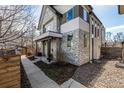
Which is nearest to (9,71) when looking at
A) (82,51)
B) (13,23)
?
(13,23)

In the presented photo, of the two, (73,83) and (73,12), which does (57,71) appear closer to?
(73,83)

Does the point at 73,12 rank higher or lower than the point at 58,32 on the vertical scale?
higher

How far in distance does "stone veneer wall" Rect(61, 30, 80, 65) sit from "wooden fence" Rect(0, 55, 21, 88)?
9.15 ft

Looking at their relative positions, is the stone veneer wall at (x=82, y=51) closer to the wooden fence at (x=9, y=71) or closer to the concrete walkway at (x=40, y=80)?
the concrete walkway at (x=40, y=80)

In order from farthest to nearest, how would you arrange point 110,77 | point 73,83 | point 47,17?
1. point 47,17
2. point 110,77
3. point 73,83

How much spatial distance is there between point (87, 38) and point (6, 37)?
3853mm

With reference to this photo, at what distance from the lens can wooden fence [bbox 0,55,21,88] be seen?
6.97ft

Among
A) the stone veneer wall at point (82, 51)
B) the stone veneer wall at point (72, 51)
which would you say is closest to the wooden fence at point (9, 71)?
the stone veneer wall at point (72, 51)

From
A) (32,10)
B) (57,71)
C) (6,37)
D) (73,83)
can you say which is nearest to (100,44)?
(57,71)

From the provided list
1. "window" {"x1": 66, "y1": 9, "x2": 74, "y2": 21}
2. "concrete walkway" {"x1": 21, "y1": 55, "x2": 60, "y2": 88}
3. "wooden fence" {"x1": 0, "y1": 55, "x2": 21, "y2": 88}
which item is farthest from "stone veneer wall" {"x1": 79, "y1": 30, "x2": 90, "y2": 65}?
"wooden fence" {"x1": 0, "y1": 55, "x2": 21, "y2": 88}

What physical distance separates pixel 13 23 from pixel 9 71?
0.86 metres

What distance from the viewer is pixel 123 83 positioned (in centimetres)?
281

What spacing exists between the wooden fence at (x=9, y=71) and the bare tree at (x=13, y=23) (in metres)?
0.33

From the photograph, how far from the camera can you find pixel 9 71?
2.22 m
